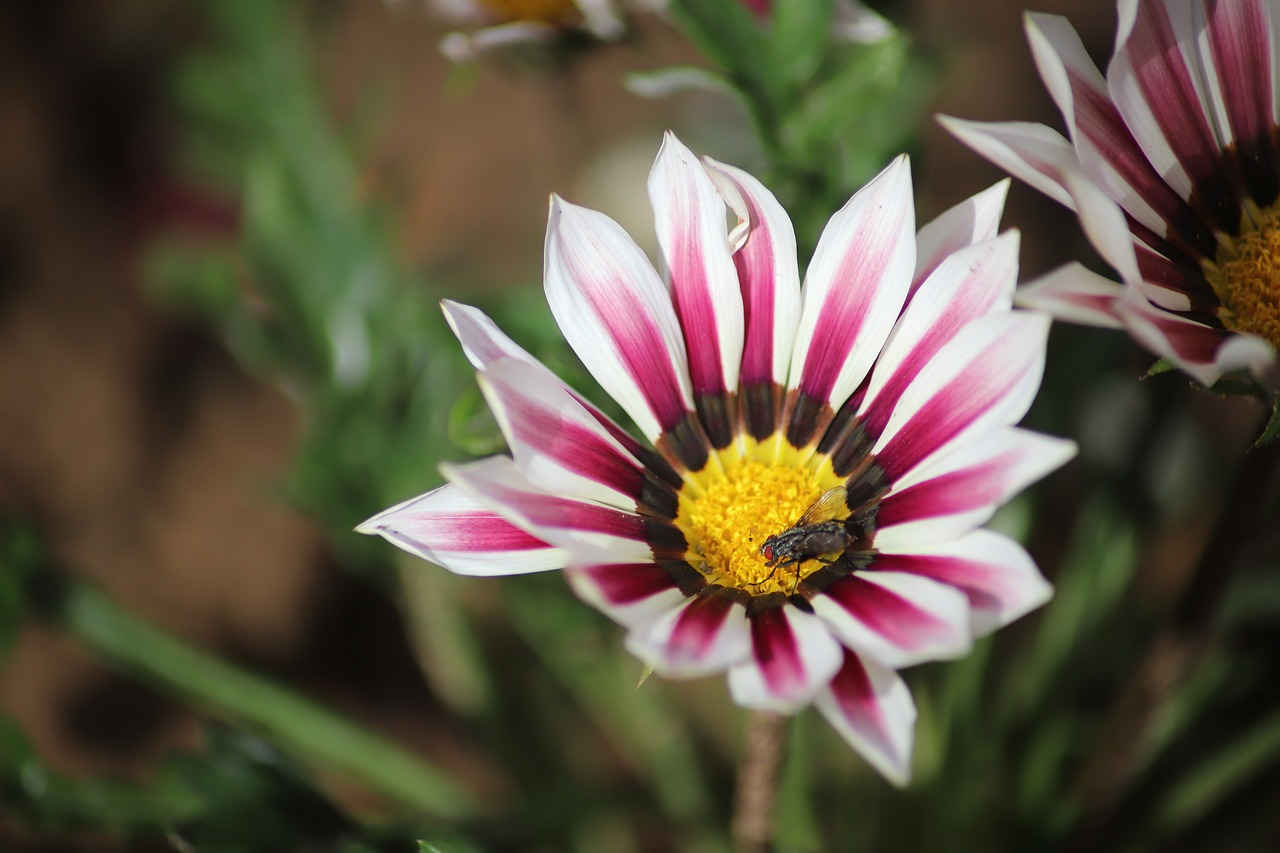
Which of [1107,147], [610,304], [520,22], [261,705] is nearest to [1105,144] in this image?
[1107,147]

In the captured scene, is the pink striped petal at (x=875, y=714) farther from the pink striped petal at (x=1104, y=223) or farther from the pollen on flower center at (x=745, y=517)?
the pink striped petal at (x=1104, y=223)

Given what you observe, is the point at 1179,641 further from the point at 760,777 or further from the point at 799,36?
the point at 799,36

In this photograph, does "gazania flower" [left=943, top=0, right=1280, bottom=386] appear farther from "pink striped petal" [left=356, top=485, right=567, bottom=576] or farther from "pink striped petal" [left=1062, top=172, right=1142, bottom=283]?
"pink striped petal" [left=356, top=485, right=567, bottom=576]

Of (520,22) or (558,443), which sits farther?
(520,22)

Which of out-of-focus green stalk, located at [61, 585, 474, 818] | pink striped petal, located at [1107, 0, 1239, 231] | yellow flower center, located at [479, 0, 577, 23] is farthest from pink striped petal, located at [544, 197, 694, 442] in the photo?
out-of-focus green stalk, located at [61, 585, 474, 818]

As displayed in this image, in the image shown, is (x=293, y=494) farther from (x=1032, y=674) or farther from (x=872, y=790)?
(x=1032, y=674)

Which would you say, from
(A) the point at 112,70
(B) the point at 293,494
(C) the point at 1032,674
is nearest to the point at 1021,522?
(C) the point at 1032,674
